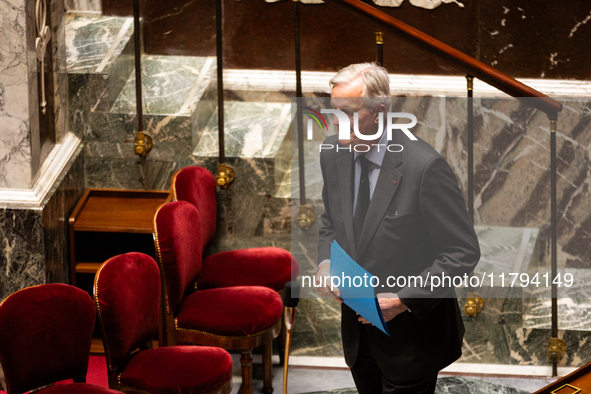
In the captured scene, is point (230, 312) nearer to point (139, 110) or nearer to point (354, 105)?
point (139, 110)

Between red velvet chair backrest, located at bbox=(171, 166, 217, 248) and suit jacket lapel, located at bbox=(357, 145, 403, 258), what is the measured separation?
57.5 inches

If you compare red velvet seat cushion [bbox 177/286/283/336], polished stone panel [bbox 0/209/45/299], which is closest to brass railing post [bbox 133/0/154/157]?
polished stone panel [bbox 0/209/45/299]

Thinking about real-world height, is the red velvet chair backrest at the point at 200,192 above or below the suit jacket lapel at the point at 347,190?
below

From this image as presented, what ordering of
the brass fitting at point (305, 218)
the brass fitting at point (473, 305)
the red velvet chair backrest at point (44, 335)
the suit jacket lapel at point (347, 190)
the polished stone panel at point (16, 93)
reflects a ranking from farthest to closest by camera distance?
1. the brass fitting at point (473, 305)
2. the polished stone panel at point (16, 93)
3. the brass fitting at point (305, 218)
4. the red velvet chair backrest at point (44, 335)
5. the suit jacket lapel at point (347, 190)

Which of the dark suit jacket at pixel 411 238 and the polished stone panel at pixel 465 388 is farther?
the polished stone panel at pixel 465 388

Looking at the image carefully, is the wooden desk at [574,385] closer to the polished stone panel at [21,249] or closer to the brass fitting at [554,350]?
the brass fitting at [554,350]

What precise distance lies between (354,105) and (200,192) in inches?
60.5

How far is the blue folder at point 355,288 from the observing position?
171 cm

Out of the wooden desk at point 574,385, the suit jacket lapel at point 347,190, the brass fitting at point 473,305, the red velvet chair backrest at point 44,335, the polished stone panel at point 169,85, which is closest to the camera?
→ the wooden desk at point 574,385

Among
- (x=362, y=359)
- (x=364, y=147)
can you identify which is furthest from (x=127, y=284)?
(x=364, y=147)

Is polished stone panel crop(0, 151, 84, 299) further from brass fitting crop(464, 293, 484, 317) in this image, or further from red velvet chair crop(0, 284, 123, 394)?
brass fitting crop(464, 293, 484, 317)

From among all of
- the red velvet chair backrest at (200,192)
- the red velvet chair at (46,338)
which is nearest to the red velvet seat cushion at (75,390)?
the red velvet chair at (46,338)

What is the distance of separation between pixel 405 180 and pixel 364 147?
5.1 inches

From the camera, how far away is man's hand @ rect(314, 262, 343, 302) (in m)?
1.81
